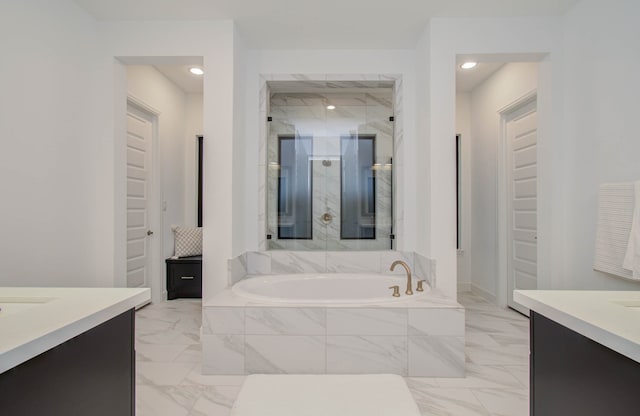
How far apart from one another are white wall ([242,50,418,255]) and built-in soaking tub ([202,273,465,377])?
98 centimetres

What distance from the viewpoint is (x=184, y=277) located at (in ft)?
12.6

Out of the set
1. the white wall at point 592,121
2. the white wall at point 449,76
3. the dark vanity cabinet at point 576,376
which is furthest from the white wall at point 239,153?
the white wall at point 592,121

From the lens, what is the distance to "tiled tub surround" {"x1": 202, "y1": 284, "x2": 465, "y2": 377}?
2072mm

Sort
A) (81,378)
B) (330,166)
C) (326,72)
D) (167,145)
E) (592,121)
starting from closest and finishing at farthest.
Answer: (81,378) → (592,121) → (326,72) → (330,166) → (167,145)

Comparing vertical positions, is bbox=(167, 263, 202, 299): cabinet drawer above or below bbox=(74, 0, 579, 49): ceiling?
below

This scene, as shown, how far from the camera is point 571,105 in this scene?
8.06 ft

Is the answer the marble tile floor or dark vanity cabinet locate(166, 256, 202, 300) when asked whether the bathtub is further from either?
dark vanity cabinet locate(166, 256, 202, 300)

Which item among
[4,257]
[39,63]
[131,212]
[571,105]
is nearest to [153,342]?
[4,257]

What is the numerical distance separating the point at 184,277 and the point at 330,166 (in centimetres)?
211

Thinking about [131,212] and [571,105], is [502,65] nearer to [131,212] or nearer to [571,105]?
[571,105]

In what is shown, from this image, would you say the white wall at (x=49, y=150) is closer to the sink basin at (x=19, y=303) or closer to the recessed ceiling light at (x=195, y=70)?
the recessed ceiling light at (x=195, y=70)

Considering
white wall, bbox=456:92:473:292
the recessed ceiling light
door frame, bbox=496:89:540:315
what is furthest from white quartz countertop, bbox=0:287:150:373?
white wall, bbox=456:92:473:292

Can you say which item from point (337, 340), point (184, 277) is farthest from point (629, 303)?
point (184, 277)

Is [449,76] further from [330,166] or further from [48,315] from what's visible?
[48,315]
